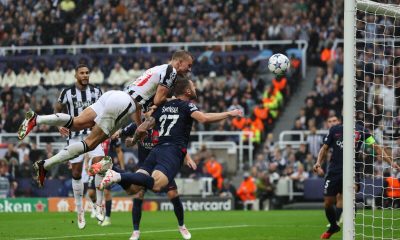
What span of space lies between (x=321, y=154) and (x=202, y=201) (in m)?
10.3

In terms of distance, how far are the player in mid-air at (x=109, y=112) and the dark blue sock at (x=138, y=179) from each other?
128 centimetres

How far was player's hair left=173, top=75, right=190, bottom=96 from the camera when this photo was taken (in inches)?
515

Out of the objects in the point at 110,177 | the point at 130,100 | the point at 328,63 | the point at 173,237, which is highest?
the point at 328,63

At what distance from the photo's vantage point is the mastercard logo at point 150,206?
26483mm

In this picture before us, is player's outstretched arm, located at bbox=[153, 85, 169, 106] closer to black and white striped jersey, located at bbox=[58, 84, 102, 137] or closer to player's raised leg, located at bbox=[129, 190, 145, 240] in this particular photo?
player's raised leg, located at bbox=[129, 190, 145, 240]

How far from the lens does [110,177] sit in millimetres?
11359

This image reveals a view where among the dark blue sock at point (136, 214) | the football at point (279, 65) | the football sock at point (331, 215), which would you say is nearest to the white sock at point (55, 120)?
the dark blue sock at point (136, 214)

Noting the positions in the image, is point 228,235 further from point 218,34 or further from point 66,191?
point 218,34

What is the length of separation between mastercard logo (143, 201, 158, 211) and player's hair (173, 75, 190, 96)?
1362 centimetres

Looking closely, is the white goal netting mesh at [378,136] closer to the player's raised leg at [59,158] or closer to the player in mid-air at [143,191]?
the player in mid-air at [143,191]

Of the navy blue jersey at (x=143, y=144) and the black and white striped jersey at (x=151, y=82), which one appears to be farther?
the navy blue jersey at (x=143, y=144)

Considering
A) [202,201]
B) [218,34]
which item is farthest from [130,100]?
[218,34]

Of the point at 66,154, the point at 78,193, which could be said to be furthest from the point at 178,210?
the point at 78,193

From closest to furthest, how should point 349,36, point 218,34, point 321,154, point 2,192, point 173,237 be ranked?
point 349,36
point 173,237
point 321,154
point 2,192
point 218,34
